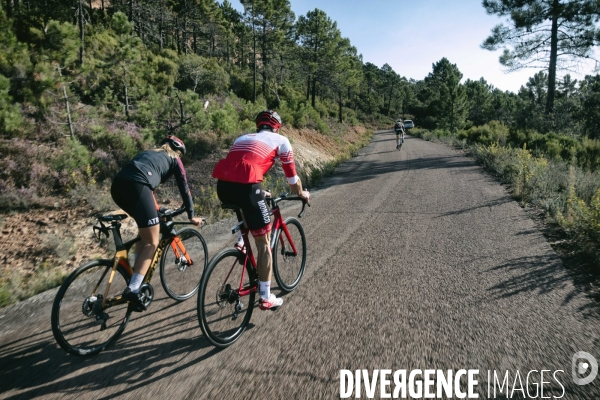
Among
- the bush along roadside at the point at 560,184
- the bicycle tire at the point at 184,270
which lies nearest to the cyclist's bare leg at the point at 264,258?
the bicycle tire at the point at 184,270

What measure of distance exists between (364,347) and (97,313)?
8.38ft

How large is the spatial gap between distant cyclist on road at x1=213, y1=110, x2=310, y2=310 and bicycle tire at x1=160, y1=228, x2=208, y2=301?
3.29ft

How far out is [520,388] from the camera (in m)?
2.47

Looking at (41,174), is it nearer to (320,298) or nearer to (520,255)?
(320,298)

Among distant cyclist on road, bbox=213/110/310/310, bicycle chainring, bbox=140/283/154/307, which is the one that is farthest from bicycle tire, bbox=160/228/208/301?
distant cyclist on road, bbox=213/110/310/310

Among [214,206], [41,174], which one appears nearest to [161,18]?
[41,174]

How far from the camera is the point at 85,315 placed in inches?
123

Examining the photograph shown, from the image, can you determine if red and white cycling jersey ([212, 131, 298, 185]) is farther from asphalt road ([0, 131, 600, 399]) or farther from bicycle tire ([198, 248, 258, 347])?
asphalt road ([0, 131, 600, 399])

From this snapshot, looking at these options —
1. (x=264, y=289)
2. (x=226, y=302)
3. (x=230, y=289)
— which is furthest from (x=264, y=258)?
(x=226, y=302)

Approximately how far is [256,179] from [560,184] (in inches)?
371

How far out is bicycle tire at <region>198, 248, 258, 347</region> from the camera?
9.98ft

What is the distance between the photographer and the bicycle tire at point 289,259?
4.15m

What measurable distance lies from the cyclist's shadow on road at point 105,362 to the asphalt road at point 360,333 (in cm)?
1

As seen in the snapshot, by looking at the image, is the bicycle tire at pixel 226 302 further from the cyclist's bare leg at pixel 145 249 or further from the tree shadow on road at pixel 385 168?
the tree shadow on road at pixel 385 168
